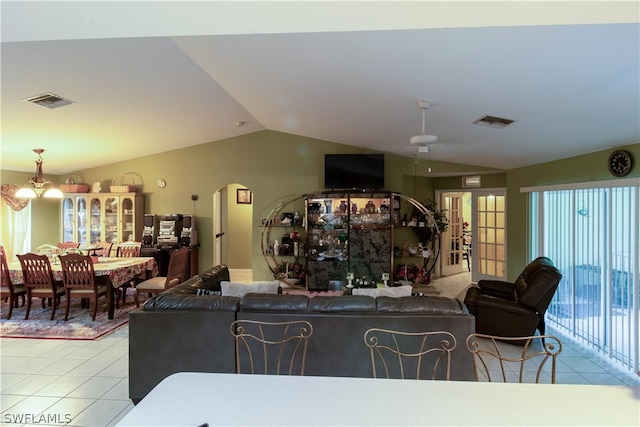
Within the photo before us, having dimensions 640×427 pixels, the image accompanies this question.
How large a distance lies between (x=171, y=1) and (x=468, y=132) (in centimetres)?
380

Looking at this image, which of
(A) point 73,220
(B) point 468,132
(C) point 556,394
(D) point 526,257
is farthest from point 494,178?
(A) point 73,220

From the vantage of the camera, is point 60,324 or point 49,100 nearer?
point 49,100

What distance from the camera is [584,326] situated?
4094 mm

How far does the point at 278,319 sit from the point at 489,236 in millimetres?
5662

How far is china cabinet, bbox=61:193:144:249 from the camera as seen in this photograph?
6.96 metres

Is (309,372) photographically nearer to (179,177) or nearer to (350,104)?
(350,104)

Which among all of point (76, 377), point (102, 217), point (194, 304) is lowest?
point (76, 377)

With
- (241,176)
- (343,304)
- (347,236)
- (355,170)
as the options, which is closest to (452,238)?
(347,236)

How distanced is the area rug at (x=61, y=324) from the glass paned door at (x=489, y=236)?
639 centimetres

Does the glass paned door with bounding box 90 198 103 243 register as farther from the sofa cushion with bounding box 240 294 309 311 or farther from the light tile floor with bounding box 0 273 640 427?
the sofa cushion with bounding box 240 294 309 311

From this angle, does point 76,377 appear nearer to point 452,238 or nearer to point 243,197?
point 243,197

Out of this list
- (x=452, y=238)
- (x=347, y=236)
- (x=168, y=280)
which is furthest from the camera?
(x=452, y=238)

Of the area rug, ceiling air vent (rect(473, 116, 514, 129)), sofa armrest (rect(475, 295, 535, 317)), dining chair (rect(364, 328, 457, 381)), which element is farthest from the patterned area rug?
ceiling air vent (rect(473, 116, 514, 129))

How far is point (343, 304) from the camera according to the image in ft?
9.07
